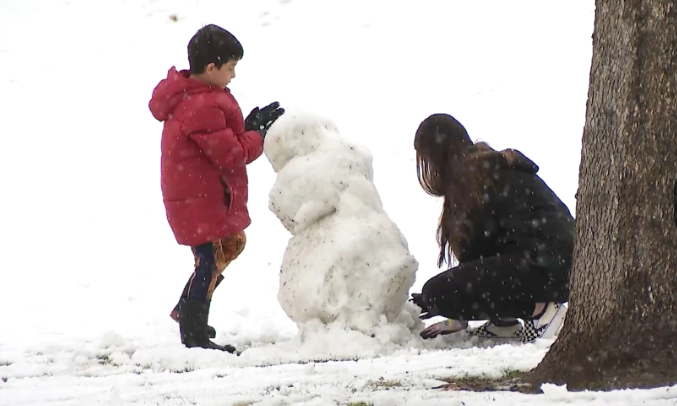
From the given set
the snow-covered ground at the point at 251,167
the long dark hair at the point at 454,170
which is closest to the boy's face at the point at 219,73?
the long dark hair at the point at 454,170

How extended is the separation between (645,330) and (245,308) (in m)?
3.80

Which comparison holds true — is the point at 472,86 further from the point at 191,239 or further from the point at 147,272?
the point at 191,239

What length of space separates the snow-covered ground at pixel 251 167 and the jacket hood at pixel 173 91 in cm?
137

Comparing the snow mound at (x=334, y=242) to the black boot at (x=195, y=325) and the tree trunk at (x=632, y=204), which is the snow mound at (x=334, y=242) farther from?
the tree trunk at (x=632, y=204)

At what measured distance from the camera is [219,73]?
5.38 metres

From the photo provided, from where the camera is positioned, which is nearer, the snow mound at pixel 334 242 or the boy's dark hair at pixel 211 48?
the snow mound at pixel 334 242

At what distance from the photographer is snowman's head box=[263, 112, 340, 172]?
17.5 ft

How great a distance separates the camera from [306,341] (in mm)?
5121

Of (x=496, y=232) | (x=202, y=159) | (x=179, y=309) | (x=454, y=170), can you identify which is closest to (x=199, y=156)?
(x=202, y=159)

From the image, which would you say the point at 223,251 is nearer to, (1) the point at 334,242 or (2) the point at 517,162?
(1) the point at 334,242

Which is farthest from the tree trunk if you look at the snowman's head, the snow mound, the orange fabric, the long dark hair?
the orange fabric

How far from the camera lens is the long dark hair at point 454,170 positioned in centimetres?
513

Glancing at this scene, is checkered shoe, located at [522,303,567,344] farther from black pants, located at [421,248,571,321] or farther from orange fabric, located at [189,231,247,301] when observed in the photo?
orange fabric, located at [189,231,247,301]

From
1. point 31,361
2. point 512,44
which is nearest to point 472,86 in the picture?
point 512,44
